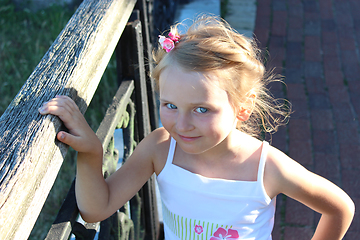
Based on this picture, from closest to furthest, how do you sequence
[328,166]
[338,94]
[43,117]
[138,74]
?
[43,117] → [138,74] → [328,166] → [338,94]

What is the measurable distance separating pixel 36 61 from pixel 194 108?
11.3 ft

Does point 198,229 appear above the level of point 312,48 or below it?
above

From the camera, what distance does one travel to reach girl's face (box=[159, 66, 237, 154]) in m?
1.13

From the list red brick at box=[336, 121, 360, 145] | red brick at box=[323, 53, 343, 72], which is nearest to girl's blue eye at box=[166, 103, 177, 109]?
red brick at box=[336, 121, 360, 145]

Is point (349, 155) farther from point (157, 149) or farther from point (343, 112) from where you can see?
point (157, 149)

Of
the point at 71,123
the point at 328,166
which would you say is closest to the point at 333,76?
the point at 328,166

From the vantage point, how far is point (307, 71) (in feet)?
13.2

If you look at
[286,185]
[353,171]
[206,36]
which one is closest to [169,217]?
[286,185]

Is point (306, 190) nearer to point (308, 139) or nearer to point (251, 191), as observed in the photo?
point (251, 191)

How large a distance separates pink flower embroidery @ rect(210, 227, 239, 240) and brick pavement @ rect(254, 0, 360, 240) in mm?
1213

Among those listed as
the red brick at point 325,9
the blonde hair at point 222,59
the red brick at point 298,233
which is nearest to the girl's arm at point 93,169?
the blonde hair at point 222,59

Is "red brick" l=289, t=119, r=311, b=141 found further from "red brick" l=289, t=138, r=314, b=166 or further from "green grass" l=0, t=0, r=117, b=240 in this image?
"green grass" l=0, t=0, r=117, b=240

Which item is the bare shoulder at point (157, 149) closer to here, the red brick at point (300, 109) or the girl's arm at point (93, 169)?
the girl's arm at point (93, 169)

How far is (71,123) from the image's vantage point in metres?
0.90
